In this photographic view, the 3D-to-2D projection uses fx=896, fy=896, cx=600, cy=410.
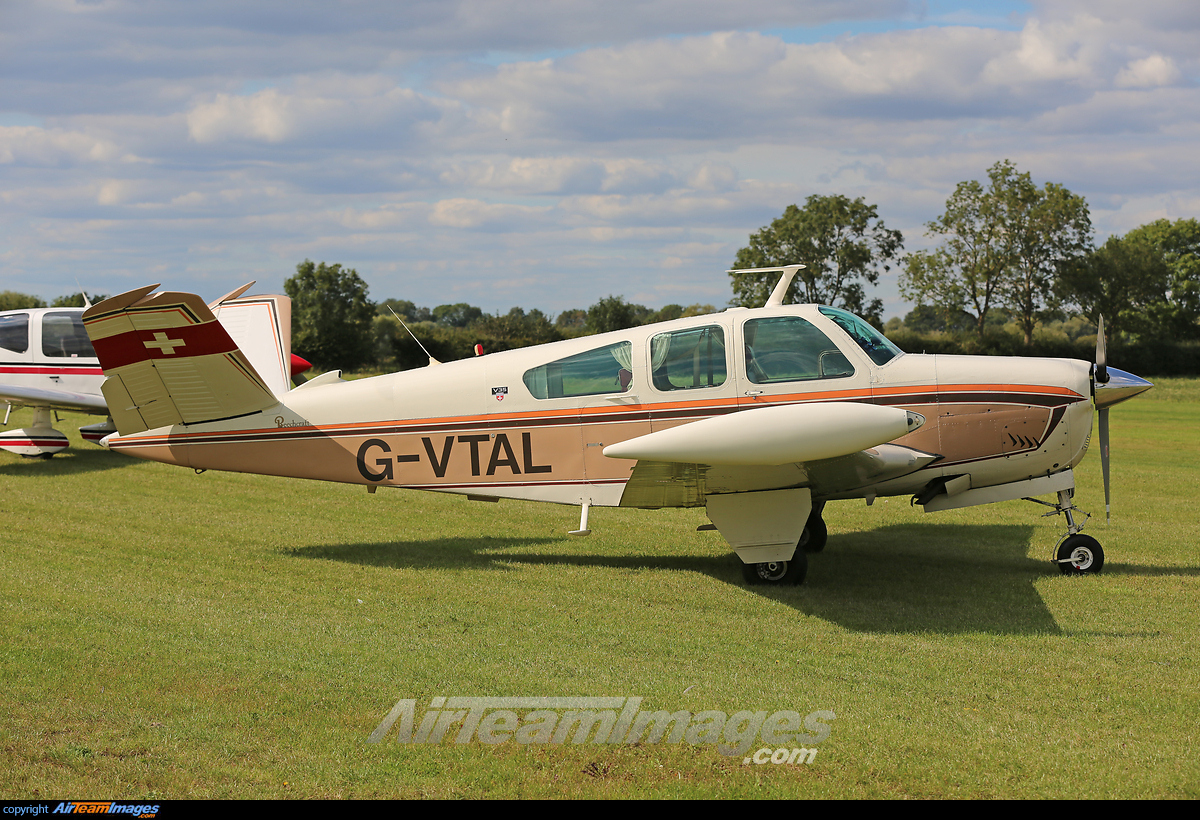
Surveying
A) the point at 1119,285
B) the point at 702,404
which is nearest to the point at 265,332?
the point at 702,404

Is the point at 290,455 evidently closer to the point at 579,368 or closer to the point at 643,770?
the point at 579,368

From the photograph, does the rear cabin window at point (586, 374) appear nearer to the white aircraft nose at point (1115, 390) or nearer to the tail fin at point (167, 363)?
the tail fin at point (167, 363)

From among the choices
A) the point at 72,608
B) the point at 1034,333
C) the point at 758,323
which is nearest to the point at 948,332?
the point at 1034,333

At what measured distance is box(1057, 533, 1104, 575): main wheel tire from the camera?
8.59m

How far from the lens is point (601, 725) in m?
4.84

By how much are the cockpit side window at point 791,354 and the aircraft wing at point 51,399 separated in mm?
12150

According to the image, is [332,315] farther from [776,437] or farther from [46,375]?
[776,437]

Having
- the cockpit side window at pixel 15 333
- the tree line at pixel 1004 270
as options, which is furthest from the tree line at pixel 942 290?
the cockpit side window at pixel 15 333

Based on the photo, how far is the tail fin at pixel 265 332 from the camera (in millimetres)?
11711

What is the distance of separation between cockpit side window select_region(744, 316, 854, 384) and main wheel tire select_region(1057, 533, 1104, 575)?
9.35 ft

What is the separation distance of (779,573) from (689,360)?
2.14 metres
